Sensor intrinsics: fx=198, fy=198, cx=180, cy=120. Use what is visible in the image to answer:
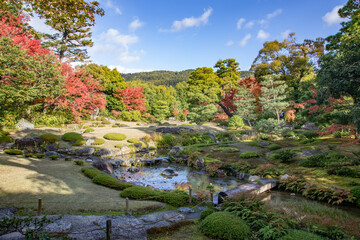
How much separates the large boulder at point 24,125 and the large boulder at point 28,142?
363 centimetres

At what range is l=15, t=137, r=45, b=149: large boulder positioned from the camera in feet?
40.1

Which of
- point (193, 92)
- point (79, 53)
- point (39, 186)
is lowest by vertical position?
point (39, 186)

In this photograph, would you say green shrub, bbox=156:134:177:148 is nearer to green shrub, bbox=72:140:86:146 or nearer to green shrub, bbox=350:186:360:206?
green shrub, bbox=72:140:86:146

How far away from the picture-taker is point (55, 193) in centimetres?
538

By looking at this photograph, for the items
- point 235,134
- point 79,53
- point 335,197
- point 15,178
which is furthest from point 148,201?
point 79,53

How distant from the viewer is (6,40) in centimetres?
1126

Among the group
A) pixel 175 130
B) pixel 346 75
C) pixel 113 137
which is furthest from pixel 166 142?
pixel 346 75

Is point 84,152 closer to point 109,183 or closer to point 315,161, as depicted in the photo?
point 109,183

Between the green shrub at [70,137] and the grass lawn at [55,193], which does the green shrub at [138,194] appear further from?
the green shrub at [70,137]

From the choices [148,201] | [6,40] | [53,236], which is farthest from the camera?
[6,40]

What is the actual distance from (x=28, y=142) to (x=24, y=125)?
13.7ft

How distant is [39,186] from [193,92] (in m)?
22.3

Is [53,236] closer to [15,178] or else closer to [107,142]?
[15,178]

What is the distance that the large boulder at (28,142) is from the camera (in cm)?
1222
